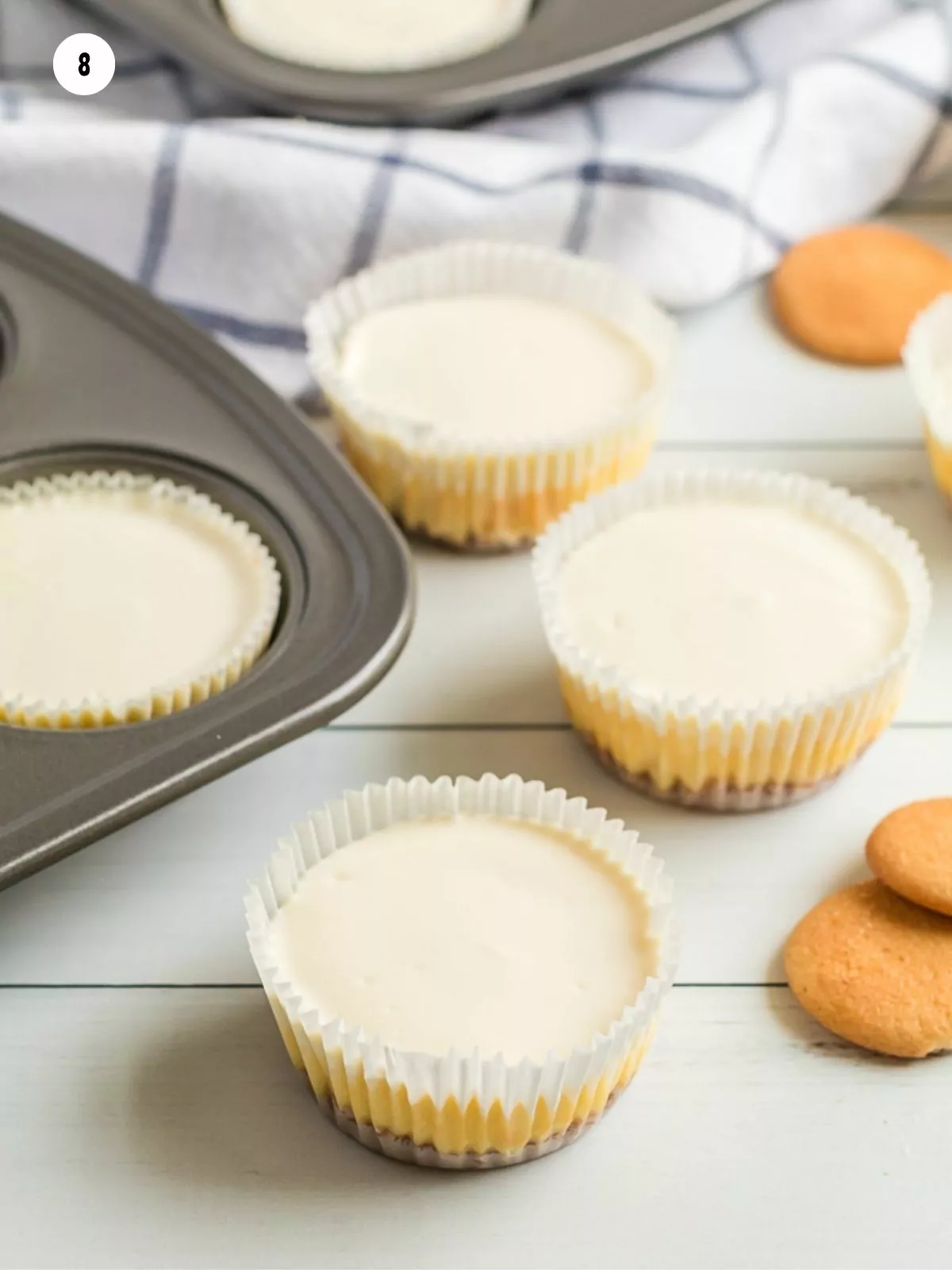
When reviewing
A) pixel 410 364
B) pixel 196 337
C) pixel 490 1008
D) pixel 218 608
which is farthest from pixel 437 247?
pixel 490 1008

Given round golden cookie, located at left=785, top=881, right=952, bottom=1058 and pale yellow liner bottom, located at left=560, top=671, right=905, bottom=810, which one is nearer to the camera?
round golden cookie, located at left=785, top=881, right=952, bottom=1058

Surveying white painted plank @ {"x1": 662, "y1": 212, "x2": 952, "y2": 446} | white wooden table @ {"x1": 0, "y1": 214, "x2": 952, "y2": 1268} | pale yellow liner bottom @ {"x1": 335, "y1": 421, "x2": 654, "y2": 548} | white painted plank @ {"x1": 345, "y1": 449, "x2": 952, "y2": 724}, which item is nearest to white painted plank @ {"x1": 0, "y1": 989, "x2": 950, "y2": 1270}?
white wooden table @ {"x1": 0, "y1": 214, "x2": 952, "y2": 1268}

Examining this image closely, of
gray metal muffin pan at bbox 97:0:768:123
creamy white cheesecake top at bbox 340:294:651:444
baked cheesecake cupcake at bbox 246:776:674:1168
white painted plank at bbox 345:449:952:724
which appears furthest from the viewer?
gray metal muffin pan at bbox 97:0:768:123

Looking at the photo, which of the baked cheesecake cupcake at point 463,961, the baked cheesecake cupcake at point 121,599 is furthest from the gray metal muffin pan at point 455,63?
the baked cheesecake cupcake at point 463,961

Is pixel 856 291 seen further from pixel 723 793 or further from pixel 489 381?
pixel 723 793

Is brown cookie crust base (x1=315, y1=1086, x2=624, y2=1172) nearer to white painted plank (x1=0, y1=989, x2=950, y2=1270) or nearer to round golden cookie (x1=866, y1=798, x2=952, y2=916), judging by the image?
white painted plank (x1=0, y1=989, x2=950, y2=1270)

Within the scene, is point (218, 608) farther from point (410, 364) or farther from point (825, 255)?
point (825, 255)

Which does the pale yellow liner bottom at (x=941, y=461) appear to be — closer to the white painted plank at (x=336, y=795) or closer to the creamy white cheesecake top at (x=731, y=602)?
the creamy white cheesecake top at (x=731, y=602)
